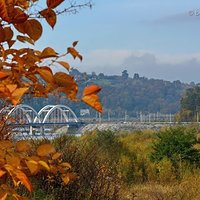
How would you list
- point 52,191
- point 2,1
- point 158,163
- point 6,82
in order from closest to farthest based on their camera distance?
1. point 2,1
2. point 6,82
3. point 52,191
4. point 158,163

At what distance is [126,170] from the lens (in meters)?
13.7

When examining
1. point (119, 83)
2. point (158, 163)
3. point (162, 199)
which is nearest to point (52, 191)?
point (162, 199)

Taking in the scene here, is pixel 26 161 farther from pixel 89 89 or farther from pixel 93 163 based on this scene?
pixel 93 163

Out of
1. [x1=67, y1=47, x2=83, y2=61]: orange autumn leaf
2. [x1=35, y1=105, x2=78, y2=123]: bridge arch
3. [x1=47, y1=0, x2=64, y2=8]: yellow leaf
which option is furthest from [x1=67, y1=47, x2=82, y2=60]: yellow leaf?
[x1=35, y1=105, x2=78, y2=123]: bridge arch

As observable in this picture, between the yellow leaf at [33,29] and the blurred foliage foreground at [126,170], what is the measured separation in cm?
315

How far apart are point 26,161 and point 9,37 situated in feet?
1.12

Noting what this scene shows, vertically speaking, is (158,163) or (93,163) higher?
(93,163)

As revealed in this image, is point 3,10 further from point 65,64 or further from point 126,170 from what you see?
point 126,170

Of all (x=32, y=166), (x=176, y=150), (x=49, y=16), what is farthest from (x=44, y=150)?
(x=176, y=150)

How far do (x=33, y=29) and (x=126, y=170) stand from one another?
12384 millimetres

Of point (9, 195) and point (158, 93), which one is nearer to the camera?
point (9, 195)

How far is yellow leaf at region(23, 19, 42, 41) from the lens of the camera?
1.50 m

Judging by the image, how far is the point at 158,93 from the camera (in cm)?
12025

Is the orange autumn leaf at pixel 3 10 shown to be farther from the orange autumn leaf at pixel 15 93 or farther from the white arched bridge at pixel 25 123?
the white arched bridge at pixel 25 123
